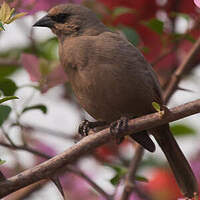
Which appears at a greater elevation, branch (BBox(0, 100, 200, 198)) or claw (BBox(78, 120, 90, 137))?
branch (BBox(0, 100, 200, 198))

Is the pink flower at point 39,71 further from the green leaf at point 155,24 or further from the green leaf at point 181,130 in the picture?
the green leaf at point 181,130

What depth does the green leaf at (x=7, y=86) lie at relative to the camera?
2797 millimetres

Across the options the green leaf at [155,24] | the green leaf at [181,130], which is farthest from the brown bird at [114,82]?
the green leaf at [181,130]

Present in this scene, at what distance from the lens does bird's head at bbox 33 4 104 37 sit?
3.51m

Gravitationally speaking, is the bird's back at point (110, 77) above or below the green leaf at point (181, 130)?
above

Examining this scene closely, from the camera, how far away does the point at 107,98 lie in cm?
308

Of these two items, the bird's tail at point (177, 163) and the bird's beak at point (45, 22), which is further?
the bird's beak at point (45, 22)

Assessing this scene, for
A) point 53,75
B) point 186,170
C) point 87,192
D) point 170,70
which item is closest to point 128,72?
point 53,75

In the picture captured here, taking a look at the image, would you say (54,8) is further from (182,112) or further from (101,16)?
(182,112)

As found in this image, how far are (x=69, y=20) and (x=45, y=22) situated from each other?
7.4 inches

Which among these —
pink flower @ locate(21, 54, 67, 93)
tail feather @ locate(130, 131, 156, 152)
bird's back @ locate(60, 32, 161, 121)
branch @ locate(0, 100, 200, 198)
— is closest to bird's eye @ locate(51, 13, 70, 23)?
bird's back @ locate(60, 32, 161, 121)

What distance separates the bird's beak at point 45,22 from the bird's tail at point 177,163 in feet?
3.32

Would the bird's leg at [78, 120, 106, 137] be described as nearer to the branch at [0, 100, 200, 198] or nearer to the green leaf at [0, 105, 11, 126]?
the green leaf at [0, 105, 11, 126]

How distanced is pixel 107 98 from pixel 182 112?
1.08 metres
